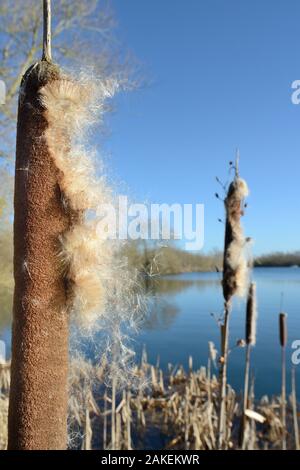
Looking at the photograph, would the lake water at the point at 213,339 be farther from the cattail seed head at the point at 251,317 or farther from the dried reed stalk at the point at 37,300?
the dried reed stalk at the point at 37,300

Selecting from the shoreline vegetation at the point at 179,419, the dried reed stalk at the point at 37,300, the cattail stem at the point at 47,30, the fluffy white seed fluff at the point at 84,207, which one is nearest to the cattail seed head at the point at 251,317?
the shoreline vegetation at the point at 179,419

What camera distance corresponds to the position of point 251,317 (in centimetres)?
285

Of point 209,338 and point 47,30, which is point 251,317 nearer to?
point 47,30

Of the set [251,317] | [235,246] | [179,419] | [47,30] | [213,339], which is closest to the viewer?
[47,30]

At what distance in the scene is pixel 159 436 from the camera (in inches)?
208

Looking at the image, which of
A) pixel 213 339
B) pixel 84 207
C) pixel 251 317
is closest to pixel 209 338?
pixel 213 339

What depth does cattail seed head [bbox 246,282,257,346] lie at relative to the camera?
2.82 m

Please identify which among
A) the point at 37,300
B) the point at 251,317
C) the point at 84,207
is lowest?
the point at 251,317

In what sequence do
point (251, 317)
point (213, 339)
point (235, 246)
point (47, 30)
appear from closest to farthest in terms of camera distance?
point (47, 30), point (235, 246), point (251, 317), point (213, 339)

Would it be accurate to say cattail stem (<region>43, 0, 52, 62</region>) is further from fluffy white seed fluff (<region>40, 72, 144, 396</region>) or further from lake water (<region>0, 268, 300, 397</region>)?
lake water (<region>0, 268, 300, 397</region>)

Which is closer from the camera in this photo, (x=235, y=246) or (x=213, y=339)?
(x=235, y=246)

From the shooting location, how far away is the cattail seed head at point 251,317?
9.27 feet

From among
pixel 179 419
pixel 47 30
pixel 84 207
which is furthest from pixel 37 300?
pixel 179 419

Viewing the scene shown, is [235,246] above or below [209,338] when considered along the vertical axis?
above
